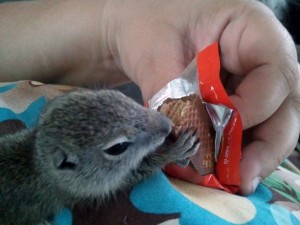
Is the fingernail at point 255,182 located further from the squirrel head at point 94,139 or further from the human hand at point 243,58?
the squirrel head at point 94,139

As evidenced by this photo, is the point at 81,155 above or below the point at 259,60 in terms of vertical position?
below

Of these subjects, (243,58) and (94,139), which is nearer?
(94,139)

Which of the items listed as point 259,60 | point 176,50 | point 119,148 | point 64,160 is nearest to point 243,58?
point 259,60

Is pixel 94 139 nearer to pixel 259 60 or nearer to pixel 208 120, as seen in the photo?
pixel 208 120

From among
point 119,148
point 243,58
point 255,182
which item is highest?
point 243,58

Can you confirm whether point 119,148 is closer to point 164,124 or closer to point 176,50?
point 164,124

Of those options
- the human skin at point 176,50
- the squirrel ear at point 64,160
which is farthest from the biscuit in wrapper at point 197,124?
the squirrel ear at point 64,160

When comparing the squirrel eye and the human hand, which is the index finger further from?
the squirrel eye
